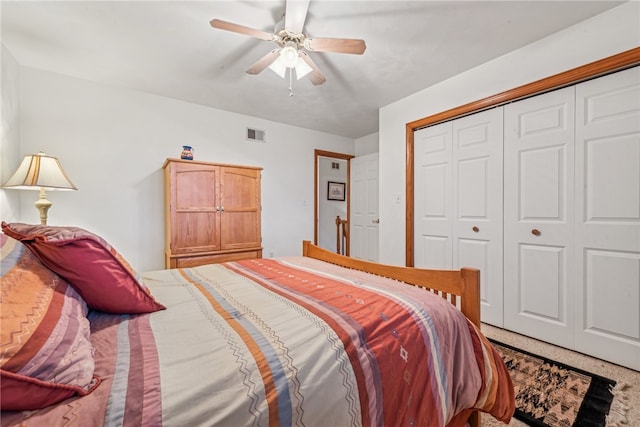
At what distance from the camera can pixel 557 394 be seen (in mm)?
1543

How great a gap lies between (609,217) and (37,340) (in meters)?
2.94

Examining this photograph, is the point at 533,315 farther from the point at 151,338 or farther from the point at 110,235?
the point at 110,235

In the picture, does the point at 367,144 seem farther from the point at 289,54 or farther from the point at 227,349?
the point at 227,349

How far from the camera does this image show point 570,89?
203 centimetres

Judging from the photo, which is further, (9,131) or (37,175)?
(9,131)

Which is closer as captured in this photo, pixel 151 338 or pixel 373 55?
pixel 151 338

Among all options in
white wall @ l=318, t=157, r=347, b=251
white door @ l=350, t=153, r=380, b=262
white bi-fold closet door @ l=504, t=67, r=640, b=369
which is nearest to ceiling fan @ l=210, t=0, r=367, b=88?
white bi-fold closet door @ l=504, t=67, r=640, b=369

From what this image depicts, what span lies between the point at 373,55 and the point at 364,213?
2.69 meters

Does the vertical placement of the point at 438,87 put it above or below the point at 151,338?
above

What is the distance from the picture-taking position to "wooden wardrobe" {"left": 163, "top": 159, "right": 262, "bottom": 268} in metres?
2.82

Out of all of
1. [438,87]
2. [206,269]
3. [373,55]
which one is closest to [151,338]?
[206,269]

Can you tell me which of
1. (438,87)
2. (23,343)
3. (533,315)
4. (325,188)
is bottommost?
(533,315)

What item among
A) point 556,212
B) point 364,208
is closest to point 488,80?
point 556,212

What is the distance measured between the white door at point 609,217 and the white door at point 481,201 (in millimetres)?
534
